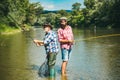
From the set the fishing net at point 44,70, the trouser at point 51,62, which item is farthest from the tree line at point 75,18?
the trouser at point 51,62

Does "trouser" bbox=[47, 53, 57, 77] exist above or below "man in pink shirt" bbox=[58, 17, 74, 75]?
below

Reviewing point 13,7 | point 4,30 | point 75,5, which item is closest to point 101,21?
point 13,7

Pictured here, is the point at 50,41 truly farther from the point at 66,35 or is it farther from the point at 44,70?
the point at 44,70

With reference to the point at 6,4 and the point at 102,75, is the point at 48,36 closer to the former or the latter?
the point at 102,75

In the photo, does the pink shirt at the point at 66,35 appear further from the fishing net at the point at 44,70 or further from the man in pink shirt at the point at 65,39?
the fishing net at the point at 44,70

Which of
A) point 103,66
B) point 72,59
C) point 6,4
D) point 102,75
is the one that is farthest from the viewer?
point 6,4

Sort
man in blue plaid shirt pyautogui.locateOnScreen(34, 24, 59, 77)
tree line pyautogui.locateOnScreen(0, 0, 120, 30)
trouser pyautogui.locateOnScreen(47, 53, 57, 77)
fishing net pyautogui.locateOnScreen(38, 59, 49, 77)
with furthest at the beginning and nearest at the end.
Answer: tree line pyautogui.locateOnScreen(0, 0, 120, 30)
fishing net pyautogui.locateOnScreen(38, 59, 49, 77)
trouser pyautogui.locateOnScreen(47, 53, 57, 77)
man in blue plaid shirt pyautogui.locateOnScreen(34, 24, 59, 77)

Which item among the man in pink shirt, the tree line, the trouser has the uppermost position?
the man in pink shirt

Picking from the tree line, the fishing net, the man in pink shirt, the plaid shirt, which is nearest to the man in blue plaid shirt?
the plaid shirt

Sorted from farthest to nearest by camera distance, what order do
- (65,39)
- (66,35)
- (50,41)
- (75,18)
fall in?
(75,18)
(65,39)
(66,35)
(50,41)

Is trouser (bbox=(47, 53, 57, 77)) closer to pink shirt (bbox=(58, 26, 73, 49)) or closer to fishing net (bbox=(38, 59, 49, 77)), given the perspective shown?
fishing net (bbox=(38, 59, 49, 77))

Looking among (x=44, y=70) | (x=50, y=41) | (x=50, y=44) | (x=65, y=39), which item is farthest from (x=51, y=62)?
(x=65, y=39)

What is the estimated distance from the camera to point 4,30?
5844cm

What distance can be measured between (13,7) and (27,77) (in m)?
58.5
